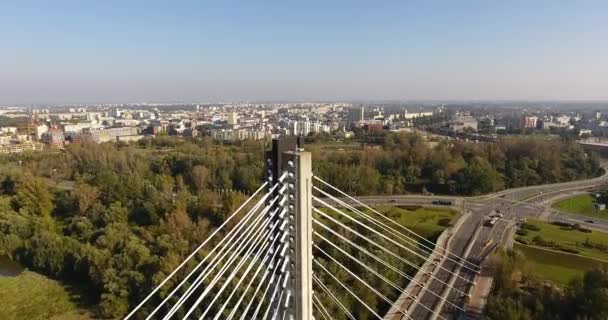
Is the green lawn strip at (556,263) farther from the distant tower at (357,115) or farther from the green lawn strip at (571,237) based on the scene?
the distant tower at (357,115)

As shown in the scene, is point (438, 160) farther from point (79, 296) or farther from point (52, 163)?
point (52, 163)

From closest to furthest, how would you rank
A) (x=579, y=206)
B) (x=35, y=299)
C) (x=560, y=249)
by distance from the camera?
(x=35, y=299)
(x=560, y=249)
(x=579, y=206)

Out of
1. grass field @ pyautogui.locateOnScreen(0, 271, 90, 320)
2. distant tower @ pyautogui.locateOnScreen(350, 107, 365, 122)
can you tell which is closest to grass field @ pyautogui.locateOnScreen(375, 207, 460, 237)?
grass field @ pyautogui.locateOnScreen(0, 271, 90, 320)

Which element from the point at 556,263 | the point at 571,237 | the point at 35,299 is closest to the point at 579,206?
the point at 571,237

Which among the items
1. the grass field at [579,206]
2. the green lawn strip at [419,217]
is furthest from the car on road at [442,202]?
the grass field at [579,206]

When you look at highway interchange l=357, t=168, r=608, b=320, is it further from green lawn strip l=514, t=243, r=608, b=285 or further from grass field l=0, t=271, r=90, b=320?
grass field l=0, t=271, r=90, b=320

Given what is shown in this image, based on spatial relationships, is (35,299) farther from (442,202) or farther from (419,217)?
(442,202)

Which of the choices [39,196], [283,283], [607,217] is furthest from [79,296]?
[607,217]
